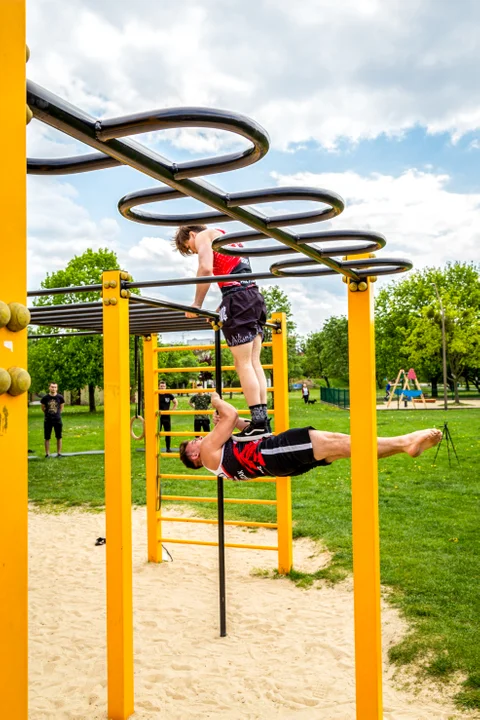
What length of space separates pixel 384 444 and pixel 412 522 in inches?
176

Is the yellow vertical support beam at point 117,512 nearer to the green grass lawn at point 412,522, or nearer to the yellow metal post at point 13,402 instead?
the green grass lawn at point 412,522

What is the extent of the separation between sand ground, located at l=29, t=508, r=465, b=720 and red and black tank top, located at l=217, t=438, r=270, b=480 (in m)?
1.23

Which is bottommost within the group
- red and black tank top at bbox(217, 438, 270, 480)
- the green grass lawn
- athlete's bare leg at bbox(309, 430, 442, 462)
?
the green grass lawn

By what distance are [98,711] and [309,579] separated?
2.32m

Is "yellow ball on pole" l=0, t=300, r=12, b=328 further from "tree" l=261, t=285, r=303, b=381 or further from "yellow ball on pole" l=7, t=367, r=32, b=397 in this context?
"tree" l=261, t=285, r=303, b=381

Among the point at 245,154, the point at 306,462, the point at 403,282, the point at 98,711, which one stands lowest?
the point at 98,711

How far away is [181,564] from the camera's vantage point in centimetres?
585

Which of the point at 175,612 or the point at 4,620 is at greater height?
the point at 4,620

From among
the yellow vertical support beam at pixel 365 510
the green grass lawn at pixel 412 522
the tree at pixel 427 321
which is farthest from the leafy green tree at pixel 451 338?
the yellow vertical support beam at pixel 365 510

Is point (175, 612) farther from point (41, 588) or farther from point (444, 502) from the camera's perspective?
point (444, 502)

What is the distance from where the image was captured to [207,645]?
13.2 feet

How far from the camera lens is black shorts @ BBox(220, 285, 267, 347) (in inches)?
121

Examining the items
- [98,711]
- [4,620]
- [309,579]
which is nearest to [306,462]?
[98,711]

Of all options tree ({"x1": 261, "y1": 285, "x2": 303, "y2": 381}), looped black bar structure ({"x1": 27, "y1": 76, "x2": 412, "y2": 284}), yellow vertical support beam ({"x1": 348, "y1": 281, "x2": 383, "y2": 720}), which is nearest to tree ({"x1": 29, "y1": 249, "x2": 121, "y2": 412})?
tree ({"x1": 261, "y1": 285, "x2": 303, "y2": 381})
